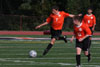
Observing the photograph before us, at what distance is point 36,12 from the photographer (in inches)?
1734

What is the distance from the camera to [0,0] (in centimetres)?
5109

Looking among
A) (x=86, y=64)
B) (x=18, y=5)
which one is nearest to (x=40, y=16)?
(x=18, y=5)

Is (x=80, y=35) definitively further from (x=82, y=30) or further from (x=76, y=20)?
(x=76, y=20)

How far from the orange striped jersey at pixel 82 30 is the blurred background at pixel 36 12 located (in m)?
28.5

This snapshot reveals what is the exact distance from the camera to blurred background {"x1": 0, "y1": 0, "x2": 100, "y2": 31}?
4091 centimetres

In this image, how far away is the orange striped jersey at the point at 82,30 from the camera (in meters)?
11.5

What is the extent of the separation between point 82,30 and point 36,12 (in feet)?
107

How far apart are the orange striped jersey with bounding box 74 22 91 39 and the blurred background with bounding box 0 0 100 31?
93.6 ft

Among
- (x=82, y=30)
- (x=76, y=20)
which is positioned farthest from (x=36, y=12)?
(x=76, y=20)

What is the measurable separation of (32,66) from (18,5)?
38233mm

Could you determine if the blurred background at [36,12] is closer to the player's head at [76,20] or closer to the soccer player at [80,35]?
the soccer player at [80,35]

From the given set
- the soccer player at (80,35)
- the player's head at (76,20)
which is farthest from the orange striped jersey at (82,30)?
the player's head at (76,20)

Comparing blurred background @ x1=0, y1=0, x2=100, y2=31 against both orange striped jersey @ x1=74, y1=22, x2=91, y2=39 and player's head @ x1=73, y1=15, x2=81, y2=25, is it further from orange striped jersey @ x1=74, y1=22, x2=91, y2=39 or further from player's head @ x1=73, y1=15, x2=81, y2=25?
player's head @ x1=73, y1=15, x2=81, y2=25

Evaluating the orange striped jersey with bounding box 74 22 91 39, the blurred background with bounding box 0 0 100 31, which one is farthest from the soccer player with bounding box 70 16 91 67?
the blurred background with bounding box 0 0 100 31
